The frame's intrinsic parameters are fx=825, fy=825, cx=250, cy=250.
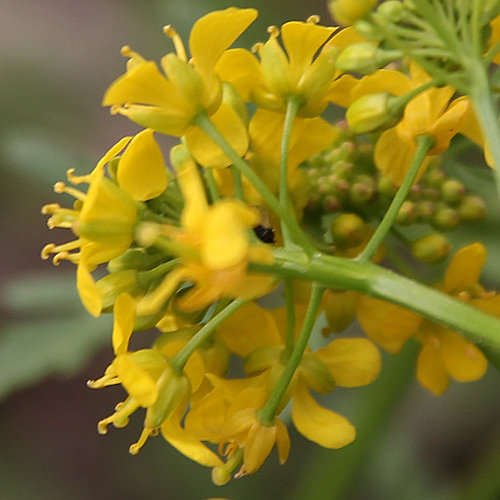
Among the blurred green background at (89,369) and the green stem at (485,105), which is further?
the blurred green background at (89,369)

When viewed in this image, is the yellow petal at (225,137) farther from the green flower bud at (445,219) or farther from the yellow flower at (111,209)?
the green flower bud at (445,219)

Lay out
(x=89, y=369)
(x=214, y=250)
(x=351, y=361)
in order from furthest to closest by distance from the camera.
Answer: (x=89, y=369) → (x=351, y=361) → (x=214, y=250)

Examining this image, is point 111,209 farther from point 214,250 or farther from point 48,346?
point 48,346

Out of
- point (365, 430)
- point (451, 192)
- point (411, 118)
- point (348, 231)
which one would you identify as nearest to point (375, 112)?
point (411, 118)

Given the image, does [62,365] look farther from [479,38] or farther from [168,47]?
[479,38]

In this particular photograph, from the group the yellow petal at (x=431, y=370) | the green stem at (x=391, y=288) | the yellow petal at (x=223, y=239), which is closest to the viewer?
Result: the yellow petal at (x=223, y=239)

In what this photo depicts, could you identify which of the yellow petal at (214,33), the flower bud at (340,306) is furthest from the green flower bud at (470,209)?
the yellow petal at (214,33)
